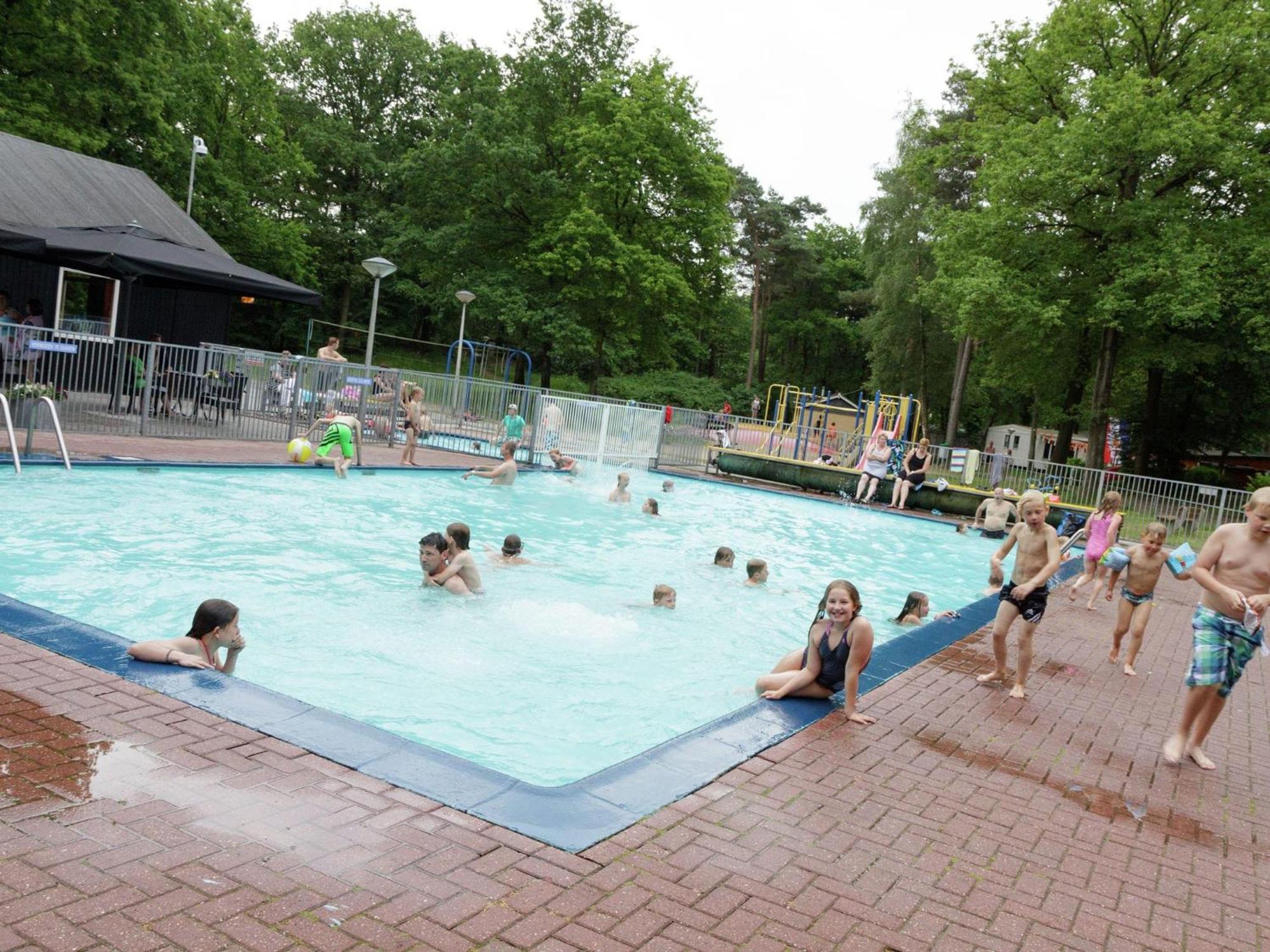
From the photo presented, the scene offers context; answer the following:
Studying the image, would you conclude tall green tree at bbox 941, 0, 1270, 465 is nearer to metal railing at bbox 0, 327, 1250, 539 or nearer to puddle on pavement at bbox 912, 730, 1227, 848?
metal railing at bbox 0, 327, 1250, 539

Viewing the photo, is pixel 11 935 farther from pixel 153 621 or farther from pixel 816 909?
pixel 153 621

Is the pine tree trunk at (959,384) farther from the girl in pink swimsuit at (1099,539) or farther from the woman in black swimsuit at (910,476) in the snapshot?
the girl in pink swimsuit at (1099,539)

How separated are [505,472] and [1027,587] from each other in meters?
11.9

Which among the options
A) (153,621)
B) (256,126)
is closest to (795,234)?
(256,126)

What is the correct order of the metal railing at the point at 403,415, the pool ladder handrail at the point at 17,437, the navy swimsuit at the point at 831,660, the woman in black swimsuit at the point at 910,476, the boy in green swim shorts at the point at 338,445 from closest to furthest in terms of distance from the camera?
the navy swimsuit at the point at 831,660
the pool ladder handrail at the point at 17,437
the metal railing at the point at 403,415
the boy in green swim shorts at the point at 338,445
the woman in black swimsuit at the point at 910,476

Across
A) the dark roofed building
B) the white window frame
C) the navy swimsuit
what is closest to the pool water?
the navy swimsuit

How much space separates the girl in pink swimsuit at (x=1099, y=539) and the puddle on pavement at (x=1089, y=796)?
6570 mm

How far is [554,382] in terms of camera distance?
161ft

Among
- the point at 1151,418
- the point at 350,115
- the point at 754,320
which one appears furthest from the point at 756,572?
the point at 754,320

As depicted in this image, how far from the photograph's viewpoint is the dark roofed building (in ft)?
55.6

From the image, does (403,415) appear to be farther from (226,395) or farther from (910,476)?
(910,476)

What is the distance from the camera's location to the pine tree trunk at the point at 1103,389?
29.5 meters

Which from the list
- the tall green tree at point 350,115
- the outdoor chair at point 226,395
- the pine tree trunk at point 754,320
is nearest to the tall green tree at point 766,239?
the pine tree trunk at point 754,320

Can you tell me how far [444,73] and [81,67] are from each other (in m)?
21.9
